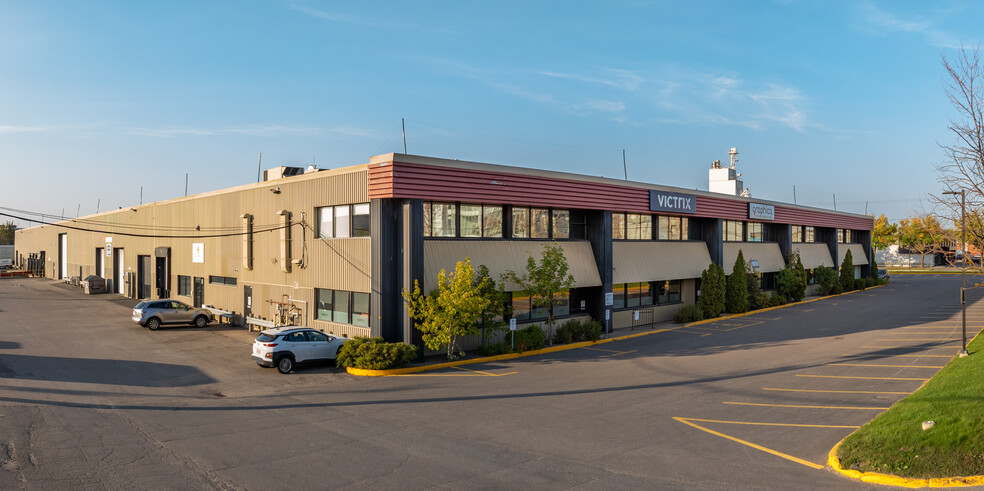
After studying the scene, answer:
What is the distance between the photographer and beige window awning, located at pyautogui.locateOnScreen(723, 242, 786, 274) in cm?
4412

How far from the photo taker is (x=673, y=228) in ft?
132

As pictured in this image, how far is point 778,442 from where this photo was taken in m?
13.7

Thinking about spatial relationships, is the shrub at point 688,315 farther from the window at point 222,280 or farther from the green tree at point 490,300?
the window at point 222,280

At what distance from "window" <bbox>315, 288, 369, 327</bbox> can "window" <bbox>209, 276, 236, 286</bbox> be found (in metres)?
11.1

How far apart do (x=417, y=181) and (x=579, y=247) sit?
11393 mm

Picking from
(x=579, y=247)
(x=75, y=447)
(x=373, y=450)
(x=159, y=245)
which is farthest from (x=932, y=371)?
(x=159, y=245)

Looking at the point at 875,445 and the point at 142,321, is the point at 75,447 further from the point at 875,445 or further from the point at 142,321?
the point at 142,321

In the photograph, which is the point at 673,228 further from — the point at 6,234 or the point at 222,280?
the point at 6,234

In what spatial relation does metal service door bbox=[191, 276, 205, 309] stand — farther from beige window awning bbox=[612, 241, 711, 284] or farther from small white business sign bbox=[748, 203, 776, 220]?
small white business sign bbox=[748, 203, 776, 220]

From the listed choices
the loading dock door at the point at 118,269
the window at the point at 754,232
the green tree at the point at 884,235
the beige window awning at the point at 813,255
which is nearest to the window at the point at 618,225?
the window at the point at 754,232

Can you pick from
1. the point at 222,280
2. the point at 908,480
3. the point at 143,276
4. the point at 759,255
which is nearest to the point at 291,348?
the point at 222,280

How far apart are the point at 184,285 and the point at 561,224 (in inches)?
1139

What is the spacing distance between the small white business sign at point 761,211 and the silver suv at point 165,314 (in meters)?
39.3

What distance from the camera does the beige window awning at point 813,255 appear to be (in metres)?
55.5
